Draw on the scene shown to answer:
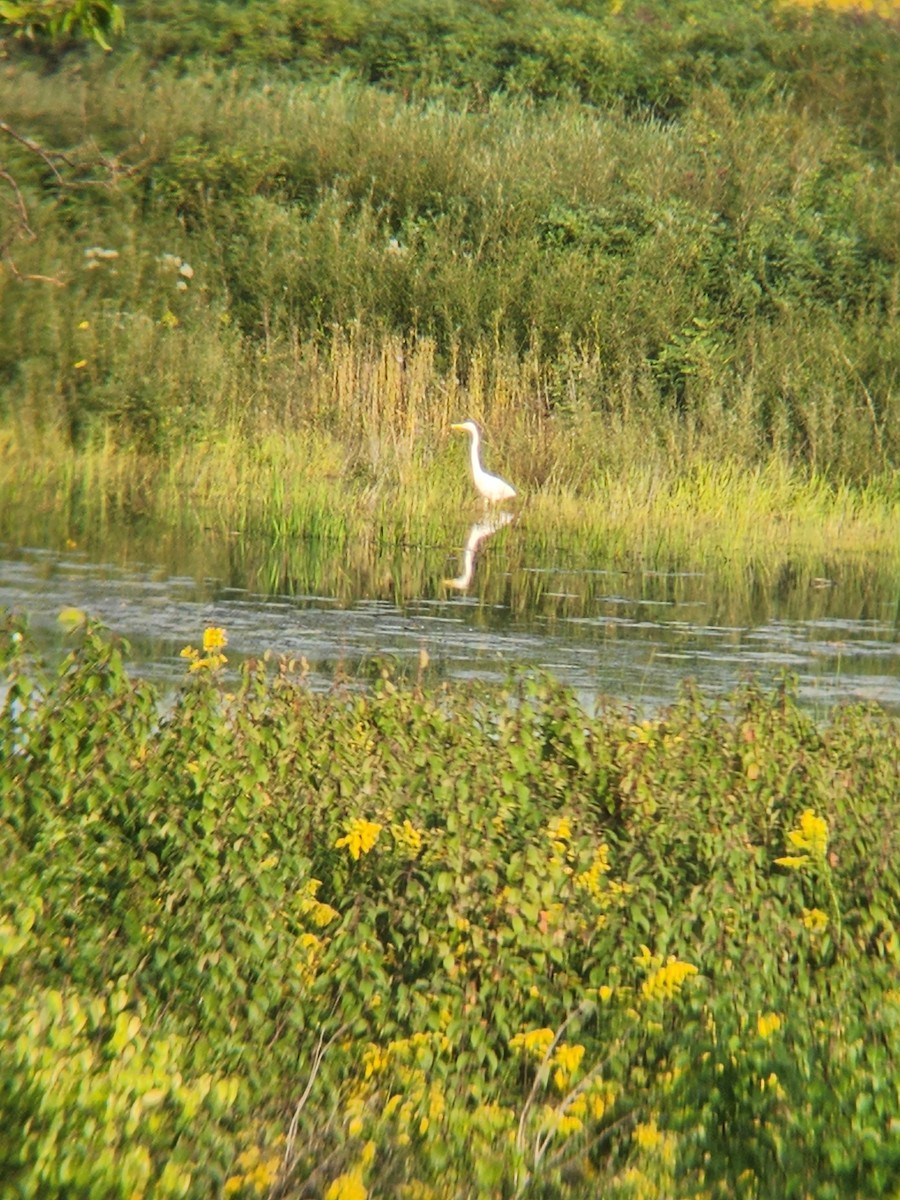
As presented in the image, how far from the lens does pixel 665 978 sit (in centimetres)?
401

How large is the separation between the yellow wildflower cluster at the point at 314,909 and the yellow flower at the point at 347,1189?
1192 mm

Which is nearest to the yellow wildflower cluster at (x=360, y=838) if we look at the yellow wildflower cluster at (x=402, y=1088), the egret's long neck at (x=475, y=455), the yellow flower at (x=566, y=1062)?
the yellow wildflower cluster at (x=402, y=1088)

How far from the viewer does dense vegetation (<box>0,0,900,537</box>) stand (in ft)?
44.8

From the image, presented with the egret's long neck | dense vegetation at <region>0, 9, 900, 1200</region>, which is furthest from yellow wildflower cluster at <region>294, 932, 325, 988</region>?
the egret's long neck

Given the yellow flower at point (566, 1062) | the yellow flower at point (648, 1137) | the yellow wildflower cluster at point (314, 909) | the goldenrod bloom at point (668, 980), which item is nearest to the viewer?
the yellow flower at point (648, 1137)

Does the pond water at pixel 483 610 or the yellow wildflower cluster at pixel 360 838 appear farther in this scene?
the pond water at pixel 483 610

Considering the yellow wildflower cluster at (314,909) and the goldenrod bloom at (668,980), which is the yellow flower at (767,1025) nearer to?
the goldenrod bloom at (668,980)

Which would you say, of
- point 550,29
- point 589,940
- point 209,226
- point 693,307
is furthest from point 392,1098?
point 550,29

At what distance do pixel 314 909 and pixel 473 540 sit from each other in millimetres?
7041

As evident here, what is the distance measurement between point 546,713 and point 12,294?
10.7m

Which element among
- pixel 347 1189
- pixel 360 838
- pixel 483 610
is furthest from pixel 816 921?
pixel 483 610

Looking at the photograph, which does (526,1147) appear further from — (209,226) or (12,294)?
(209,226)

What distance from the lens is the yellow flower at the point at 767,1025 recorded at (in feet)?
11.5

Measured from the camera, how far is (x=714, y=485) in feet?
42.2
